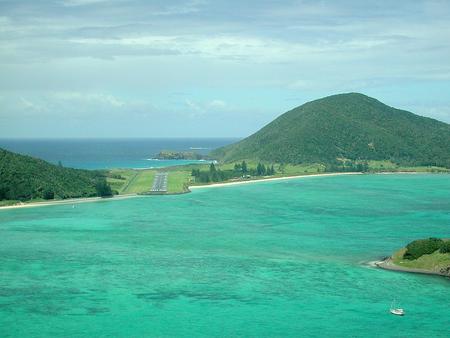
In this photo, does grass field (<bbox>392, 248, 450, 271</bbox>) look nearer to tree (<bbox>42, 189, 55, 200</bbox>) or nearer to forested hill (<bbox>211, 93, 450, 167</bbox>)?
tree (<bbox>42, 189, 55, 200</bbox>)

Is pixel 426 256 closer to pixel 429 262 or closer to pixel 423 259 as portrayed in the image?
pixel 423 259

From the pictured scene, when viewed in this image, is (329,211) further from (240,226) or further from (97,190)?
(97,190)

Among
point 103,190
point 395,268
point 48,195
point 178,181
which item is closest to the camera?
point 395,268

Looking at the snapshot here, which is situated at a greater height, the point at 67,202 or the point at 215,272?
the point at 67,202

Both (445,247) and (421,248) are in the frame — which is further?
(421,248)

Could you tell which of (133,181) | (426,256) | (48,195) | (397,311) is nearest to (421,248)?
(426,256)

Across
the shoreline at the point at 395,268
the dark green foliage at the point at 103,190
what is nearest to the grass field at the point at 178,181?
the dark green foliage at the point at 103,190

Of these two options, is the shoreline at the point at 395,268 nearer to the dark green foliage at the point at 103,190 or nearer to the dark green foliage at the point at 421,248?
the dark green foliage at the point at 421,248

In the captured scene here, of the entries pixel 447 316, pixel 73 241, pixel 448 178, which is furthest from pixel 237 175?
pixel 447 316
